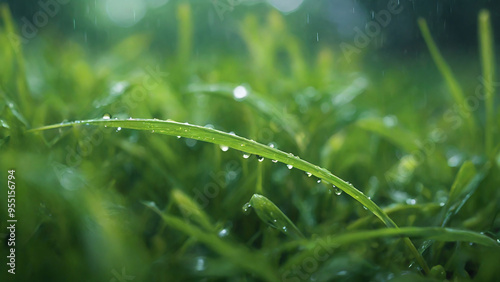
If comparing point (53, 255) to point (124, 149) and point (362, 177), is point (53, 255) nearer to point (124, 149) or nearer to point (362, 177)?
point (124, 149)

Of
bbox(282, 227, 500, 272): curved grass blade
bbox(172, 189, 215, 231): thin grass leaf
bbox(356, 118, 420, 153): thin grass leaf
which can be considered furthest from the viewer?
bbox(356, 118, 420, 153): thin grass leaf

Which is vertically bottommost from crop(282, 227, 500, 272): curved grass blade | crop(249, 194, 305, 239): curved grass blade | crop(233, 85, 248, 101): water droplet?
crop(282, 227, 500, 272): curved grass blade

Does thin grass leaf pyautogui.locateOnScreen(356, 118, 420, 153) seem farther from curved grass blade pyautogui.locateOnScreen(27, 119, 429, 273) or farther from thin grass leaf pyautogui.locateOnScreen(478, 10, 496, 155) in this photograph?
curved grass blade pyautogui.locateOnScreen(27, 119, 429, 273)

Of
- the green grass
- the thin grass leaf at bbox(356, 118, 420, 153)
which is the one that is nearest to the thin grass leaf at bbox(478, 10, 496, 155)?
the green grass

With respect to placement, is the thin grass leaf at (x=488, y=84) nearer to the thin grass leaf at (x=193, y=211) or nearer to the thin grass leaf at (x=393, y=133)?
the thin grass leaf at (x=393, y=133)

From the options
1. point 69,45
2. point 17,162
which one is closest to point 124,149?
point 17,162

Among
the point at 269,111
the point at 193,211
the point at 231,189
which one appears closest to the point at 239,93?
the point at 269,111

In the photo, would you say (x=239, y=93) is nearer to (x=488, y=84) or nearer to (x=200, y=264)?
(x=200, y=264)
